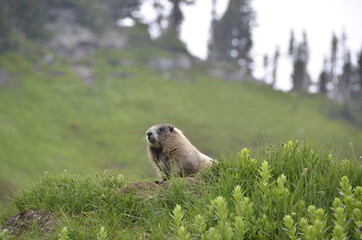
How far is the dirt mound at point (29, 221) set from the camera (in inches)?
258

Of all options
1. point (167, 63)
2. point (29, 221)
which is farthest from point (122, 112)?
point (29, 221)

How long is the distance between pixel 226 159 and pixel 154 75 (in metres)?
80.3

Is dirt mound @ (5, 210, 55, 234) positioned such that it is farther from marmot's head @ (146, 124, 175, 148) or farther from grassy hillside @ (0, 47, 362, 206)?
grassy hillside @ (0, 47, 362, 206)

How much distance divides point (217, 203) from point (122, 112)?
2613 inches

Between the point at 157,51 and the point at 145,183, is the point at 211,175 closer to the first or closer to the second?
the point at 145,183

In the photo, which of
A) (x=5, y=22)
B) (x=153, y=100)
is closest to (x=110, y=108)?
(x=153, y=100)

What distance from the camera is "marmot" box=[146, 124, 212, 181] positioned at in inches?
359

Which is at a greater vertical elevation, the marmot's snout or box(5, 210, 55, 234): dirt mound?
the marmot's snout

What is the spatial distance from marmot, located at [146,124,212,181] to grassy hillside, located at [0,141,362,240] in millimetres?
1612

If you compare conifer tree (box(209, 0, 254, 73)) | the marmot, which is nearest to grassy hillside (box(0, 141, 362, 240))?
the marmot

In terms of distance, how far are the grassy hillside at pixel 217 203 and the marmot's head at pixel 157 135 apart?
1.95 metres

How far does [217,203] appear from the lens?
5484 mm

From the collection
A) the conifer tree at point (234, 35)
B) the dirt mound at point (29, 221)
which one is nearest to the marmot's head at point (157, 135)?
the dirt mound at point (29, 221)

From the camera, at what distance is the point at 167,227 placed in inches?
235
